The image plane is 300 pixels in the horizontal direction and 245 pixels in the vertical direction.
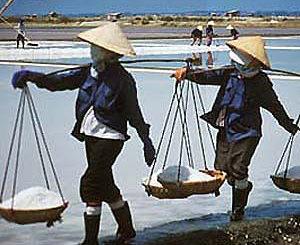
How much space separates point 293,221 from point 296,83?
7218mm

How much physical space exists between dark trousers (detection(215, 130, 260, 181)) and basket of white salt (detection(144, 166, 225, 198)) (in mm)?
151

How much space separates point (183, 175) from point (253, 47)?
734 mm

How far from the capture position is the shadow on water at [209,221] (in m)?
3.91

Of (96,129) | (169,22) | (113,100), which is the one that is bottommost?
(169,22)

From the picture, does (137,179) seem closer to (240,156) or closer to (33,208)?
(240,156)

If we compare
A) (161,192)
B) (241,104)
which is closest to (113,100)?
(161,192)

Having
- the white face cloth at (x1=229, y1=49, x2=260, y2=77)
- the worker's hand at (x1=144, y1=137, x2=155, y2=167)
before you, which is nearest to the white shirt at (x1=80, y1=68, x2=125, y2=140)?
the worker's hand at (x1=144, y1=137, x2=155, y2=167)

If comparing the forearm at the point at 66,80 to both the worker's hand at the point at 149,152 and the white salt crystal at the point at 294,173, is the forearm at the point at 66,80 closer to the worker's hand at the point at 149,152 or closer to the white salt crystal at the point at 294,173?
the worker's hand at the point at 149,152

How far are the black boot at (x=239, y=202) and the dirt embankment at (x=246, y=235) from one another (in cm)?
8

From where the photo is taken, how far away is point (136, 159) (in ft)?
19.0

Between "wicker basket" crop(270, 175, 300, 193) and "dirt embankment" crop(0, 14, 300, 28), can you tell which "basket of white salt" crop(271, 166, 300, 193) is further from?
"dirt embankment" crop(0, 14, 300, 28)

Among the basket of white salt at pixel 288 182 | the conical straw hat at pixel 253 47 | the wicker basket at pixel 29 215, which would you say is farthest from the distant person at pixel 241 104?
the wicker basket at pixel 29 215

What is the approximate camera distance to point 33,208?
3.39m

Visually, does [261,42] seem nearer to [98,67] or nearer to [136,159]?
[98,67]
